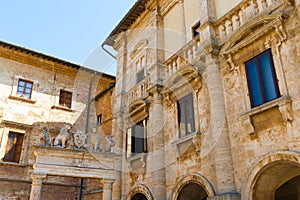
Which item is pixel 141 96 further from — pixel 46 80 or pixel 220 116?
pixel 46 80

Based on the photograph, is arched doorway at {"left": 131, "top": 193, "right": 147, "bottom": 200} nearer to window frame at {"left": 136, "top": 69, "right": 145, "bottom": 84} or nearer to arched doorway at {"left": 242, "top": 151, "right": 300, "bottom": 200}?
window frame at {"left": 136, "top": 69, "right": 145, "bottom": 84}

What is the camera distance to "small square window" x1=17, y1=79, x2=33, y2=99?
1773cm

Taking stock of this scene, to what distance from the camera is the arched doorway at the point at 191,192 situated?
9.48m

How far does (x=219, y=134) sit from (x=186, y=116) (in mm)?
2229

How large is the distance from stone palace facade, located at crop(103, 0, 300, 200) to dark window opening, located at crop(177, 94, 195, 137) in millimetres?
36

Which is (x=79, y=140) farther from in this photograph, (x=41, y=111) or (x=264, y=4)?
(x=41, y=111)

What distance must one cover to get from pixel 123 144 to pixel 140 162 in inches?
73.8

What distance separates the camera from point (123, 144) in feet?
43.8

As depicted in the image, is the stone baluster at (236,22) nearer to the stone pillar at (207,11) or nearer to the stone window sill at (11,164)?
the stone pillar at (207,11)

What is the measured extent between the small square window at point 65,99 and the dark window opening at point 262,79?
1408cm

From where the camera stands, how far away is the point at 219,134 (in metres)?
8.12

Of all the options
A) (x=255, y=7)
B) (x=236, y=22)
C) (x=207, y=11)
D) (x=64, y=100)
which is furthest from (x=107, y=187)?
(x=64, y=100)

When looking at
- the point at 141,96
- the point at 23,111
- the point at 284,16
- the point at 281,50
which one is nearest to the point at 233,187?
the point at 281,50

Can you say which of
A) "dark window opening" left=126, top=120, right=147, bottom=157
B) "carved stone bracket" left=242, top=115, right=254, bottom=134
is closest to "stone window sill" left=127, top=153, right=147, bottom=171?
"dark window opening" left=126, top=120, right=147, bottom=157
